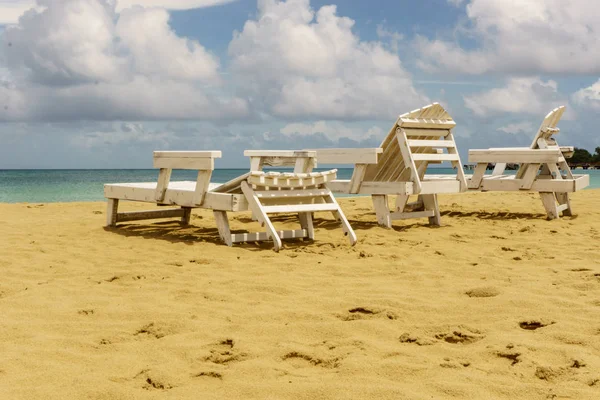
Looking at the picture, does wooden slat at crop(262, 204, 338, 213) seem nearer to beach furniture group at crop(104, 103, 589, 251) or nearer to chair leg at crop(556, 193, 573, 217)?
beach furniture group at crop(104, 103, 589, 251)

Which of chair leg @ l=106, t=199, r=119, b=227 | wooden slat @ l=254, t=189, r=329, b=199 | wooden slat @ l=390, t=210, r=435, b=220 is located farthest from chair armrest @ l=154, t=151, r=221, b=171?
wooden slat @ l=390, t=210, r=435, b=220

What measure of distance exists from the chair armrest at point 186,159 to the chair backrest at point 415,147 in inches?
88.9

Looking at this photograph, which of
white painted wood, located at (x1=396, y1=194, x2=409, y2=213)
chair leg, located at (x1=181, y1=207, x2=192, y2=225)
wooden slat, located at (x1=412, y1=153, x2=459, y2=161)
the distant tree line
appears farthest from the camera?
the distant tree line

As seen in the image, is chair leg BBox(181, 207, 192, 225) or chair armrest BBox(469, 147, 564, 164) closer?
chair leg BBox(181, 207, 192, 225)

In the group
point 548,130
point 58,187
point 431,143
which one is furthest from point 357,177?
point 58,187

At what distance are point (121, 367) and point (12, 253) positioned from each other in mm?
3196

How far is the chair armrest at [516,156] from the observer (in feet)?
26.2

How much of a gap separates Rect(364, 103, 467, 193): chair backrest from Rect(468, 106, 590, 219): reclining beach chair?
803 mm

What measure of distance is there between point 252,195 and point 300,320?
238 cm

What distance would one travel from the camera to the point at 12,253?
17.8ft

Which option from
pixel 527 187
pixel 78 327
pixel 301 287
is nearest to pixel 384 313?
pixel 301 287

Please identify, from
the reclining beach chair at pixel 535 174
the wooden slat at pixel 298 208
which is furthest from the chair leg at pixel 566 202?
the wooden slat at pixel 298 208

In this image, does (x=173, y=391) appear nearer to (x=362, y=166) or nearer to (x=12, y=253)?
(x=12, y=253)

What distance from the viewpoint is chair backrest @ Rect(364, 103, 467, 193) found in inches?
280
